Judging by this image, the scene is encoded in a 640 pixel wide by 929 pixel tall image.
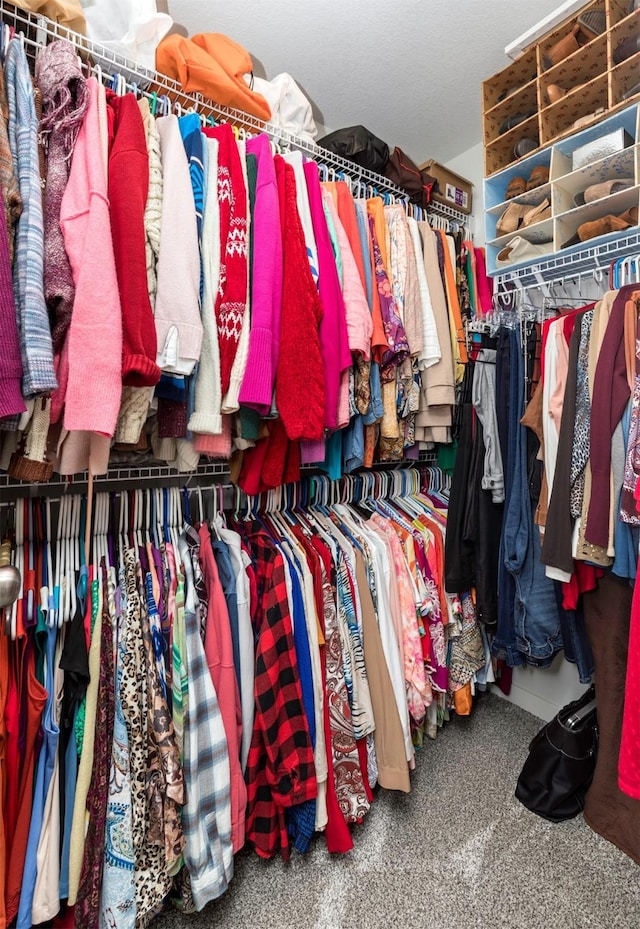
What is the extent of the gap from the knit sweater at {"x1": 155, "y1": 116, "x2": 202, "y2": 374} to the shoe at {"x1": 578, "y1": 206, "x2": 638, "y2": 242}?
1.27 metres

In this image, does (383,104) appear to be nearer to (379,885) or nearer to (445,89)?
(445,89)

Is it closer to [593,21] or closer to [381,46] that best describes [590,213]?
[593,21]

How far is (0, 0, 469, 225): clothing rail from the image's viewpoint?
1106mm

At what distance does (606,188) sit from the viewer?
150 cm

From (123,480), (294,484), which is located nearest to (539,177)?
(294,484)

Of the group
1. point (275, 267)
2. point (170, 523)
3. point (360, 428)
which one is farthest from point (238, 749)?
point (275, 267)

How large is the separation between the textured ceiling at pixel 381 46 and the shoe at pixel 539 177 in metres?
0.44

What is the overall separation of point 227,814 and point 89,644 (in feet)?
1.90

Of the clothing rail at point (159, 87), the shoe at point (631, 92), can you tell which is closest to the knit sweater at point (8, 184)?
the clothing rail at point (159, 87)

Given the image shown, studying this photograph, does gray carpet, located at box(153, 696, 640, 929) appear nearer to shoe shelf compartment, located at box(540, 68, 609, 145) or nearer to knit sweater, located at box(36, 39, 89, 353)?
knit sweater, located at box(36, 39, 89, 353)

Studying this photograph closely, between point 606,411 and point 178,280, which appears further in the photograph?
point 606,411

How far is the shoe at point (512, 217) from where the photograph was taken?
1.78 m

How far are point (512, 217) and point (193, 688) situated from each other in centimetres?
193

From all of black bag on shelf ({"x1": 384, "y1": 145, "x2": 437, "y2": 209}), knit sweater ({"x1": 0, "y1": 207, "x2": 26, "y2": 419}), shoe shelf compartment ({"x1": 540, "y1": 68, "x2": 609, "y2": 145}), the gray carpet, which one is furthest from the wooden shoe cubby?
the gray carpet
